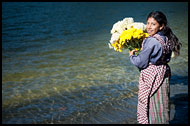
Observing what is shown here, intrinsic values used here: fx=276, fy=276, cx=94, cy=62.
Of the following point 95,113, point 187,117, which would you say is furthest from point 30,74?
point 187,117

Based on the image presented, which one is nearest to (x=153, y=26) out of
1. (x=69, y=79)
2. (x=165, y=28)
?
(x=165, y=28)

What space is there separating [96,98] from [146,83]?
88.6 inches

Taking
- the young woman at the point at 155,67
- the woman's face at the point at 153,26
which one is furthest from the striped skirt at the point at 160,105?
the woman's face at the point at 153,26

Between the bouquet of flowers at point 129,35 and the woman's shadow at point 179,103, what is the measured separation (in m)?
1.48

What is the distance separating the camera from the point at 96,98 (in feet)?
17.8

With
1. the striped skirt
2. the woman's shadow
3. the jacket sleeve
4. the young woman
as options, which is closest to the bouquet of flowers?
the young woman

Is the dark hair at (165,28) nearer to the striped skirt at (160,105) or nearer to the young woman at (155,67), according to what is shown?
the young woman at (155,67)

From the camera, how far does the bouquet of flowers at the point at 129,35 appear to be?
3.46m

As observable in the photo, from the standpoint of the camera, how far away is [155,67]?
10.5ft

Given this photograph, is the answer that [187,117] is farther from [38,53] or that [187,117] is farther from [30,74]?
[38,53]

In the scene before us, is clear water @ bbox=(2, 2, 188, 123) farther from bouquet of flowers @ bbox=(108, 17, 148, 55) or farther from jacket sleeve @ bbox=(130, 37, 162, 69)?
jacket sleeve @ bbox=(130, 37, 162, 69)

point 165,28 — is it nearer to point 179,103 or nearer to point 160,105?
point 160,105

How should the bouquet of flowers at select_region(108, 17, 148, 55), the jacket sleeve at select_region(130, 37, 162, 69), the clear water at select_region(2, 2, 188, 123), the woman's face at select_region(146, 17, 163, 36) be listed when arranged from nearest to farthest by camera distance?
the jacket sleeve at select_region(130, 37, 162, 69) → the woman's face at select_region(146, 17, 163, 36) → the bouquet of flowers at select_region(108, 17, 148, 55) → the clear water at select_region(2, 2, 188, 123)

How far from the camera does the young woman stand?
3119 millimetres
